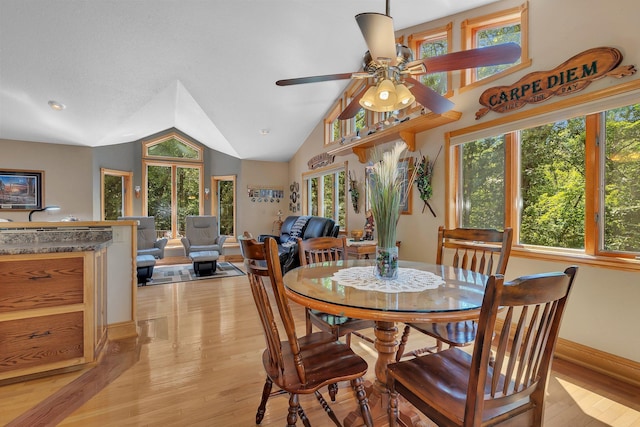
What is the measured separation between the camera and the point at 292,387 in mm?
1173

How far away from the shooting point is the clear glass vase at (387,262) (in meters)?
1.57

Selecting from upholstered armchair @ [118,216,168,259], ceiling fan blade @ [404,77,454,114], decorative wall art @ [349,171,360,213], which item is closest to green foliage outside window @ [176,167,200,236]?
upholstered armchair @ [118,216,168,259]

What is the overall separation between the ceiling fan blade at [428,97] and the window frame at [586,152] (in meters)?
0.89

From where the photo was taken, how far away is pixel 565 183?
2385 millimetres

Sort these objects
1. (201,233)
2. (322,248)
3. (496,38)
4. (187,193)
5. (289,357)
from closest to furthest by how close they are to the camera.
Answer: (289,357) < (322,248) < (496,38) < (201,233) < (187,193)

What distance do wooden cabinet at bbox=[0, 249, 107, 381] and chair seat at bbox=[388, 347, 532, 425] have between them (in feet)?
6.97

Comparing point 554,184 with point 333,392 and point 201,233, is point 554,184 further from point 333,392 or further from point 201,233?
point 201,233

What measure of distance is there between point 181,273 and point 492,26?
18.7 ft

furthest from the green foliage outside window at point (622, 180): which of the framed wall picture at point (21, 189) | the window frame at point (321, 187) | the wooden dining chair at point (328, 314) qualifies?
the framed wall picture at point (21, 189)

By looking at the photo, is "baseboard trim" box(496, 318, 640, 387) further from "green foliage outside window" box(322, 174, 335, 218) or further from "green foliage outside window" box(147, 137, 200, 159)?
"green foliage outside window" box(147, 137, 200, 159)

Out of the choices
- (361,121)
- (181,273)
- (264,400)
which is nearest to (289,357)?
(264,400)

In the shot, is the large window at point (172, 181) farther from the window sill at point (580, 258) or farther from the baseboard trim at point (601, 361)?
the baseboard trim at point (601, 361)

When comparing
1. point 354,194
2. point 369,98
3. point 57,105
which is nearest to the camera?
point 369,98

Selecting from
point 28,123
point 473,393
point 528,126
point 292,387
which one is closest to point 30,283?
point 292,387
